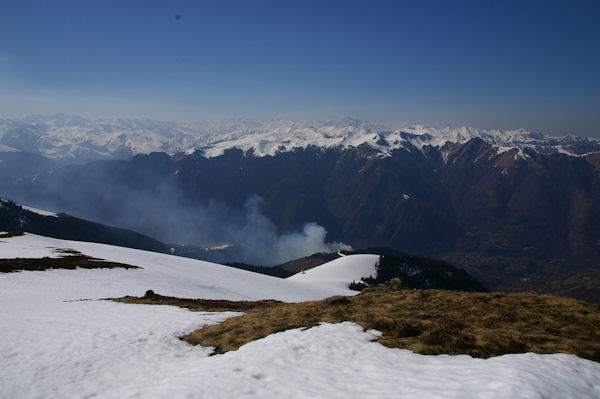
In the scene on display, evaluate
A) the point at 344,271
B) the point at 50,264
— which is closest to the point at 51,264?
the point at 50,264

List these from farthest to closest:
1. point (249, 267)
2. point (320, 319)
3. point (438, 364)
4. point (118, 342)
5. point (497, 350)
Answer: point (249, 267)
point (320, 319)
point (118, 342)
point (497, 350)
point (438, 364)

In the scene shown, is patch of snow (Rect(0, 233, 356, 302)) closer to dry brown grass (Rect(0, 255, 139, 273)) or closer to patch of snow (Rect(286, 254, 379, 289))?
dry brown grass (Rect(0, 255, 139, 273))

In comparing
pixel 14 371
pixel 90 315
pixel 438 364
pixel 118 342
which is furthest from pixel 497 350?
pixel 90 315

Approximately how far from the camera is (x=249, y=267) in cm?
19400

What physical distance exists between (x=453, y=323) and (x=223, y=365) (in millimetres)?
11515

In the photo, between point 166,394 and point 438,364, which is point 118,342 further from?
point 438,364

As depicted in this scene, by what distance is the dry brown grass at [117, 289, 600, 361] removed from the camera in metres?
13.6

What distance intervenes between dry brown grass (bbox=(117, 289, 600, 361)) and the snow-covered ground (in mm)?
1102

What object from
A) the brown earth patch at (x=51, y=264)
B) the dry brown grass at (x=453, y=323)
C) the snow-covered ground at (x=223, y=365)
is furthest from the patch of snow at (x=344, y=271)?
the snow-covered ground at (x=223, y=365)

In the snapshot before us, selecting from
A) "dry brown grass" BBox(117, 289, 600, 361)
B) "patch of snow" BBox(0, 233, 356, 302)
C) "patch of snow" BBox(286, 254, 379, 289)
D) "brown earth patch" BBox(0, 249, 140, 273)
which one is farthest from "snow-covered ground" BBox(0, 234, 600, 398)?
"patch of snow" BBox(286, 254, 379, 289)

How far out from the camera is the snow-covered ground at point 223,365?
1007cm

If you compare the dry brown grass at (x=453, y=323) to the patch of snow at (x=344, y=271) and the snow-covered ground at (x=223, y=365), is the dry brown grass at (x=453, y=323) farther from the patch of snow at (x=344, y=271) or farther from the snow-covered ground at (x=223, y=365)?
the patch of snow at (x=344, y=271)

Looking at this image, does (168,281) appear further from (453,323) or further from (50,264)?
(453,323)

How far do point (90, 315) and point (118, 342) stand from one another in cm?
733
